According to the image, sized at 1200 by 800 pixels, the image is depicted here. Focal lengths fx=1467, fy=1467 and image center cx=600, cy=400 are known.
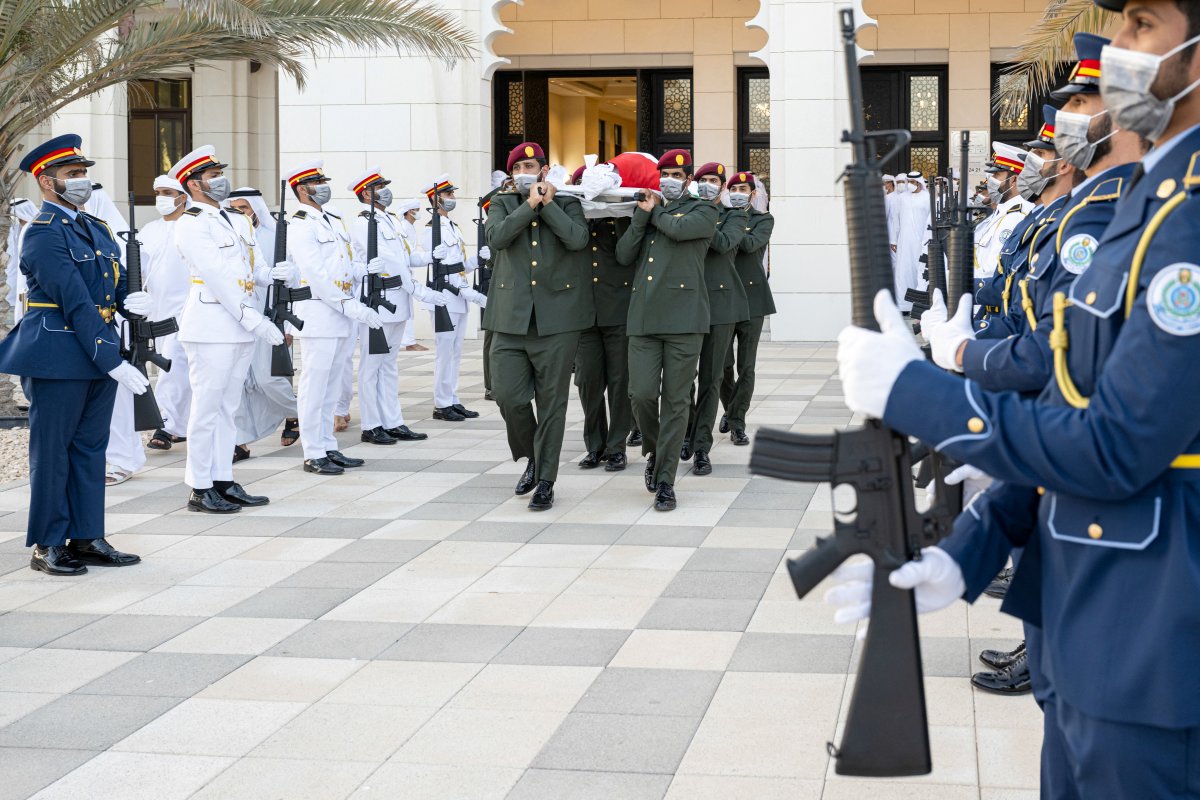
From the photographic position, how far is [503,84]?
985 inches

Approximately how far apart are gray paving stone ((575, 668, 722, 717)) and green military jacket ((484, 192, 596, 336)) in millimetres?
3344

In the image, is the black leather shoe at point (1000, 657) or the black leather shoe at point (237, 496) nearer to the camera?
the black leather shoe at point (1000, 657)

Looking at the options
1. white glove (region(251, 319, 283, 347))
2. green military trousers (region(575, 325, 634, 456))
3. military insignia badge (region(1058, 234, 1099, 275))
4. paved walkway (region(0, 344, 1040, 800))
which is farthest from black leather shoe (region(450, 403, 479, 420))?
military insignia badge (region(1058, 234, 1099, 275))

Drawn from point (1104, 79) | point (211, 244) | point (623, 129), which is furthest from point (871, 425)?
point (623, 129)

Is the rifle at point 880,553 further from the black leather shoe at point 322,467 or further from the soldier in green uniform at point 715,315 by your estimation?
the black leather shoe at point 322,467

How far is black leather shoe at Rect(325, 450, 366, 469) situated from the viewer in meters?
9.59

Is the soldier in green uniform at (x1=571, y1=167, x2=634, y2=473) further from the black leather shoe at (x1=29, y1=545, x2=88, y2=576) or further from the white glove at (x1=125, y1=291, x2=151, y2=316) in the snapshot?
the black leather shoe at (x1=29, y1=545, x2=88, y2=576)

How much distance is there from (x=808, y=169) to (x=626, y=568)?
43.3 feet

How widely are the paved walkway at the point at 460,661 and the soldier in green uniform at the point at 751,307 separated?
2.04 m

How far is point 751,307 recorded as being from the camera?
1062 centimetres

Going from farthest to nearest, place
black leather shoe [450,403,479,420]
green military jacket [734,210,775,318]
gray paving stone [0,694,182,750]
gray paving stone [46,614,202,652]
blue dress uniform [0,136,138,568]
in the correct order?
black leather shoe [450,403,479,420] → green military jacket [734,210,775,318] → blue dress uniform [0,136,138,568] → gray paving stone [46,614,202,652] → gray paving stone [0,694,182,750]

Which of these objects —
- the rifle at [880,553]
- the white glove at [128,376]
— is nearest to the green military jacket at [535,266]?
the white glove at [128,376]

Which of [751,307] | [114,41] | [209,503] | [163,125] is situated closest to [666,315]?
[751,307]

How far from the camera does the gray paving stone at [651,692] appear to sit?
4.67 meters
